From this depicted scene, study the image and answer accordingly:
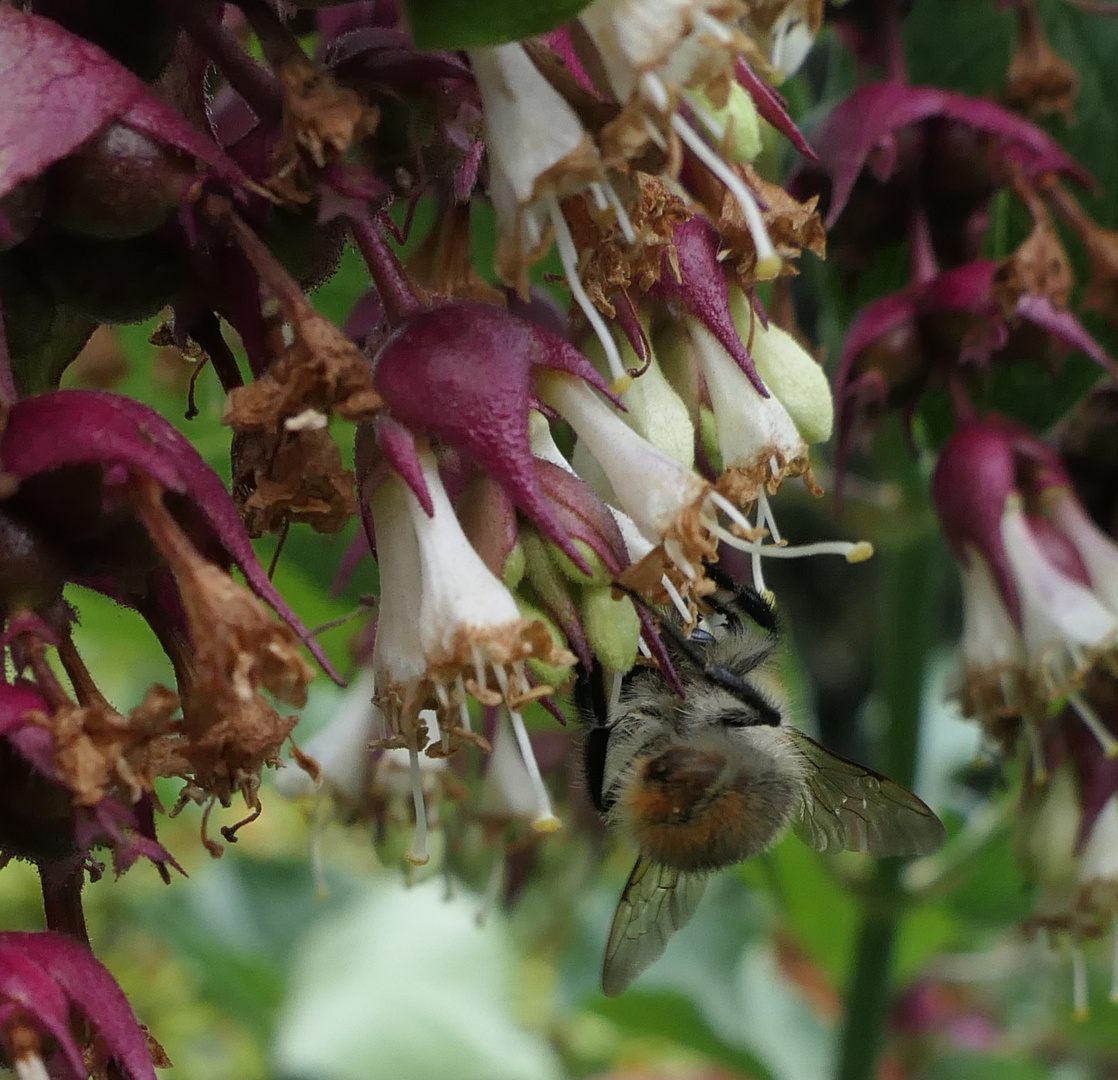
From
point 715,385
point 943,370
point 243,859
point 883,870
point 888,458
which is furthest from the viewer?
point 243,859

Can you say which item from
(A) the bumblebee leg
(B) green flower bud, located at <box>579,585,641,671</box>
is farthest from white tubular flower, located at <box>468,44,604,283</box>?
(A) the bumblebee leg

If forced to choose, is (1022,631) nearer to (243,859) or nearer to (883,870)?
(883,870)

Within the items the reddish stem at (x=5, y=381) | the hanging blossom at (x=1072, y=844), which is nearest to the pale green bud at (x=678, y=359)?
the reddish stem at (x=5, y=381)

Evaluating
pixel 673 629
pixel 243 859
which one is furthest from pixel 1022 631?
pixel 243 859

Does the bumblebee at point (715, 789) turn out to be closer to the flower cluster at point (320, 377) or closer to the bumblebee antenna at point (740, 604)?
the bumblebee antenna at point (740, 604)

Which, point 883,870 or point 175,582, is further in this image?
point 883,870

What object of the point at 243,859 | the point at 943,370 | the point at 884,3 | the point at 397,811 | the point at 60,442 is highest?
the point at 60,442

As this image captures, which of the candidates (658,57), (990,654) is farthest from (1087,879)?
(658,57)
